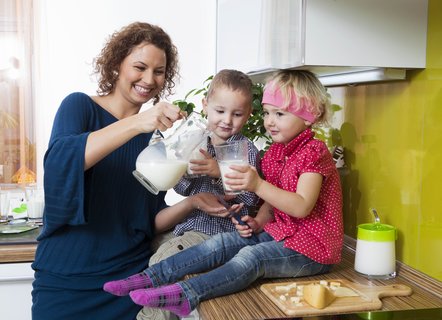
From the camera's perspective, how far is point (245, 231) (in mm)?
1471

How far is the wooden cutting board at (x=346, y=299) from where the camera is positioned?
45.5 inches

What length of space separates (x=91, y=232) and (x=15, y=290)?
0.81m

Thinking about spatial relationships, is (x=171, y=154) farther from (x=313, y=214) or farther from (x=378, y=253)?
(x=378, y=253)

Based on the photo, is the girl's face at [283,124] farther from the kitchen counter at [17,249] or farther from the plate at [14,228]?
the plate at [14,228]

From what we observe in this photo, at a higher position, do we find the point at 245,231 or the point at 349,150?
the point at 349,150

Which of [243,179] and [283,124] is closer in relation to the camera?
[243,179]

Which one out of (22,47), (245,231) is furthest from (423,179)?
(22,47)

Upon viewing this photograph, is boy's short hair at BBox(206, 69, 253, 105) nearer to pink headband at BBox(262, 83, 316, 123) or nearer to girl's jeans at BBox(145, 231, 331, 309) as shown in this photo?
pink headband at BBox(262, 83, 316, 123)

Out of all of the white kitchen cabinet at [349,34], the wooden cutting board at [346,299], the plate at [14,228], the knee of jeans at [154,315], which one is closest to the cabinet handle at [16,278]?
the plate at [14,228]

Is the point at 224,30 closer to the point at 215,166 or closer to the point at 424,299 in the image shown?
the point at 215,166

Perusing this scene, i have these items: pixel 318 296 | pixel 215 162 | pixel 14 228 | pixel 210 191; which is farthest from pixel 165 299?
pixel 14 228

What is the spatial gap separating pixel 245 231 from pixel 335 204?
0.81 feet

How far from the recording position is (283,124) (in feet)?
4.70

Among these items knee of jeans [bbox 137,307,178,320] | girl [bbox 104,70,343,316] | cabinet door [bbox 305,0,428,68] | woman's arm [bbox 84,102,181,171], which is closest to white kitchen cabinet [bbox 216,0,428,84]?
cabinet door [bbox 305,0,428,68]
